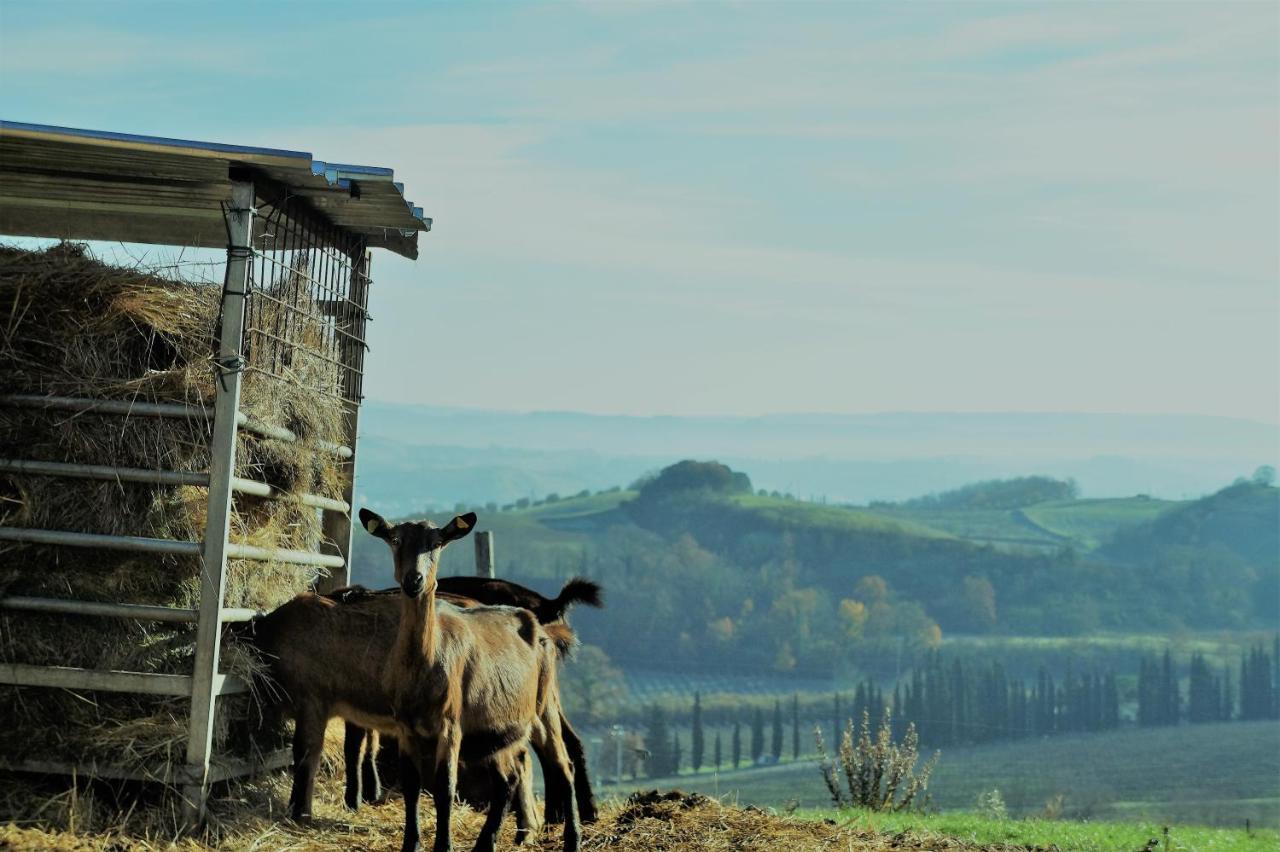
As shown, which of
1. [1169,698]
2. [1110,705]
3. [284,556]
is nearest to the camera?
[284,556]

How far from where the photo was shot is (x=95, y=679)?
8.60 m

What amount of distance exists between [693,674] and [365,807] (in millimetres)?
161044

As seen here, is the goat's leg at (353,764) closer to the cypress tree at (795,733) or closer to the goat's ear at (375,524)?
the goat's ear at (375,524)

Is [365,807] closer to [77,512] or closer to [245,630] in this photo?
[245,630]

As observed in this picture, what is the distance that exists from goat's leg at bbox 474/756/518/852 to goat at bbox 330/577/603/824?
1.90ft

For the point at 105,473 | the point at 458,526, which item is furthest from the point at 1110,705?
the point at 105,473

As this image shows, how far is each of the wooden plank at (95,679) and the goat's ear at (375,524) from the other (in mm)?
1419

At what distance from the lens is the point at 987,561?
591ft

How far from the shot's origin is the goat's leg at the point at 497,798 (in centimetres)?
856

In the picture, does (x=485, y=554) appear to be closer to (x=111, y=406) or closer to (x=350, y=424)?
(x=350, y=424)

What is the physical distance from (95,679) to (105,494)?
1092 mm

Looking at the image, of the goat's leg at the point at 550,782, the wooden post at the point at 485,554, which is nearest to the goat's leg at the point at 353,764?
the goat's leg at the point at 550,782

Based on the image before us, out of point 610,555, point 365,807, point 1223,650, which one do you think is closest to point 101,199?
point 365,807

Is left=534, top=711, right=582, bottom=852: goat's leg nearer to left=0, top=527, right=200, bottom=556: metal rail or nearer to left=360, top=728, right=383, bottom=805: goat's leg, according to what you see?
left=360, top=728, right=383, bottom=805: goat's leg
